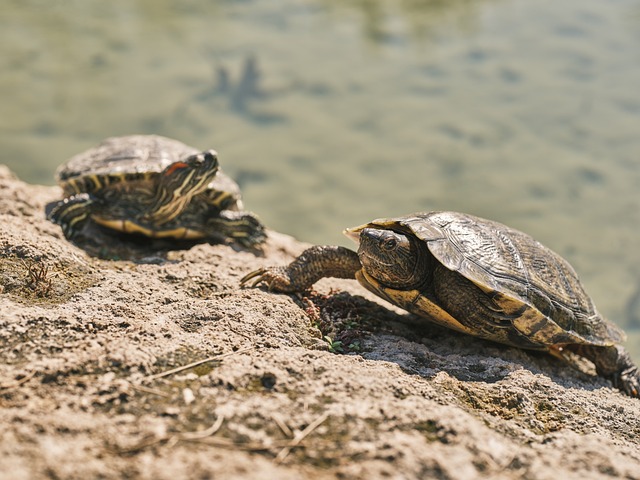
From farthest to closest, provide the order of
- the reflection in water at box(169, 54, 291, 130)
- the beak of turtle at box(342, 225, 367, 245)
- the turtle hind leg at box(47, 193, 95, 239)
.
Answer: the reflection in water at box(169, 54, 291, 130), the turtle hind leg at box(47, 193, 95, 239), the beak of turtle at box(342, 225, 367, 245)

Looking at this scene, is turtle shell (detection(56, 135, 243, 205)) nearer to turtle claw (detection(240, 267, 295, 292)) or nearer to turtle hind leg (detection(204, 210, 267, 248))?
turtle hind leg (detection(204, 210, 267, 248))

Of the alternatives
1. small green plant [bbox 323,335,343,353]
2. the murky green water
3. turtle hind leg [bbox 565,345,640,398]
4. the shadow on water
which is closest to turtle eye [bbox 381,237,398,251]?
small green plant [bbox 323,335,343,353]

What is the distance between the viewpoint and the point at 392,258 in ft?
13.3

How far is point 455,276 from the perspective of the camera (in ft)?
13.6

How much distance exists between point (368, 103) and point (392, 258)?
815cm

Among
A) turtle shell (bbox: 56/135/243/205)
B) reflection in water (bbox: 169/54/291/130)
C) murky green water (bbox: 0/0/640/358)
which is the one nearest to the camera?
turtle shell (bbox: 56/135/243/205)

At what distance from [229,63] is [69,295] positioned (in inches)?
375

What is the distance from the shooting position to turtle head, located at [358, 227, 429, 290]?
406 cm

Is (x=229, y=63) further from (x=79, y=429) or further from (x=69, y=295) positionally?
(x=79, y=429)

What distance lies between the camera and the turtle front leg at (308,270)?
4332 millimetres

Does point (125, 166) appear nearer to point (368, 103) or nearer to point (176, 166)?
point (176, 166)

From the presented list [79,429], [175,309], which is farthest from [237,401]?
[175,309]

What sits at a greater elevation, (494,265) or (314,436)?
(494,265)

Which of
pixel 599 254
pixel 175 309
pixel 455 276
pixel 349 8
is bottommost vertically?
pixel 599 254
